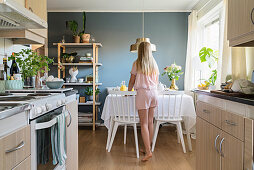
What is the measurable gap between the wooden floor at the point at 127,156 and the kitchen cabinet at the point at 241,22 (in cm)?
165

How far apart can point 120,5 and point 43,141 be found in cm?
377

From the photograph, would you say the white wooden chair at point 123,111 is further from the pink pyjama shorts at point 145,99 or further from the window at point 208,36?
the window at point 208,36

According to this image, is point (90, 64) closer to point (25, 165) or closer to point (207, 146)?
point (207, 146)

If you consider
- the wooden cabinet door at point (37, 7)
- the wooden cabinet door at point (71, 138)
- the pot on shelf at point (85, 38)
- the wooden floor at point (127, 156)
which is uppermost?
the pot on shelf at point (85, 38)

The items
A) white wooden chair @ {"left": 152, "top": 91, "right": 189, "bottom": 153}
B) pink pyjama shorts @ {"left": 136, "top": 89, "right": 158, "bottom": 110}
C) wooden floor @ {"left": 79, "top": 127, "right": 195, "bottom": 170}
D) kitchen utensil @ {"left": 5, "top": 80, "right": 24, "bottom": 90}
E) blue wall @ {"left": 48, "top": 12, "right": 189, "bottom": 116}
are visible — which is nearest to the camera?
kitchen utensil @ {"left": 5, "top": 80, "right": 24, "bottom": 90}

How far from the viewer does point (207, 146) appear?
6.09 feet

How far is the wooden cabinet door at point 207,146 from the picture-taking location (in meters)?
1.67

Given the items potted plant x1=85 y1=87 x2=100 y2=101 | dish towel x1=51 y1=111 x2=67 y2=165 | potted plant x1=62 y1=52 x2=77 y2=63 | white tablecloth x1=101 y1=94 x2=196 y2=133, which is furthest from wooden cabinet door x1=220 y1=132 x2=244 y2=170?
potted plant x1=62 y1=52 x2=77 y2=63

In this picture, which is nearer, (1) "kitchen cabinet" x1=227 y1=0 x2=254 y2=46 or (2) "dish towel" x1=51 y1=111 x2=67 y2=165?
(1) "kitchen cabinet" x1=227 y1=0 x2=254 y2=46

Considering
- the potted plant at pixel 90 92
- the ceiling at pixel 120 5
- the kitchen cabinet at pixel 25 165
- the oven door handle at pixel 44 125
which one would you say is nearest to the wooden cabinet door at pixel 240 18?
the oven door handle at pixel 44 125

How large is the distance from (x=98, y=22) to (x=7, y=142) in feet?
14.4

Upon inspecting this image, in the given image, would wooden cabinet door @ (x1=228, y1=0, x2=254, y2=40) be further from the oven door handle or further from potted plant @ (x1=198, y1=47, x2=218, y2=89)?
potted plant @ (x1=198, y1=47, x2=218, y2=89)

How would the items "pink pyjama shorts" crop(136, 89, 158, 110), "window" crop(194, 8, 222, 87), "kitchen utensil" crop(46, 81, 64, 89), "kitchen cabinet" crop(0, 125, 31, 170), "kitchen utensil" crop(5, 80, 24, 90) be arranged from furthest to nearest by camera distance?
"window" crop(194, 8, 222, 87) < "pink pyjama shorts" crop(136, 89, 158, 110) < "kitchen utensil" crop(46, 81, 64, 89) < "kitchen utensil" crop(5, 80, 24, 90) < "kitchen cabinet" crop(0, 125, 31, 170)

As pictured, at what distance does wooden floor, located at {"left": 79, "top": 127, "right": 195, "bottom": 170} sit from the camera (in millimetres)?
2754
